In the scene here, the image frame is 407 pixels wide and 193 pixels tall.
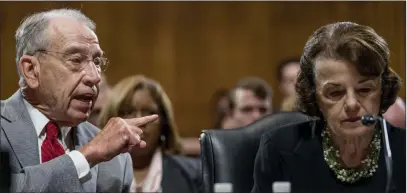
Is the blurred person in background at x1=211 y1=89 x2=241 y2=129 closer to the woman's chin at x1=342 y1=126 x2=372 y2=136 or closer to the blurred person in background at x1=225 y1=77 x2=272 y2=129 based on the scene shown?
the blurred person in background at x1=225 y1=77 x2=272 y2=129

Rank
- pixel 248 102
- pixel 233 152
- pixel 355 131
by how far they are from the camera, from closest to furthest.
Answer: pixel 355 131, pixel 233 152, pixel 248 102

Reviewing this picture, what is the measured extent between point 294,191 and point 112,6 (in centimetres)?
334

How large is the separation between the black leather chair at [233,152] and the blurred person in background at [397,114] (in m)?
0.21

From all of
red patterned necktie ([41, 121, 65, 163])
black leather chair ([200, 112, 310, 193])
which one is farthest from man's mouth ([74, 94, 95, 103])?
black leather chair ([200, 112, 310, 193])

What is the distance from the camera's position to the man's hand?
1.77m

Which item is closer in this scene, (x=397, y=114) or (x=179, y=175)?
(x=397, y=114)

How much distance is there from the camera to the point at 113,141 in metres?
1.77

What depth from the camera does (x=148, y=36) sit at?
4.96 metres

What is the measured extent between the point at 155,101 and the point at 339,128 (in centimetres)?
77

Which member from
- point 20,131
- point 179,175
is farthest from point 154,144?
point 20,131

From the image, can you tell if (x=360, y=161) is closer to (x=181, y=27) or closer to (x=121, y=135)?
(x=121, y=135)

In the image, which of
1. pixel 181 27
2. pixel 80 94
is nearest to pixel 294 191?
pixel 80 94

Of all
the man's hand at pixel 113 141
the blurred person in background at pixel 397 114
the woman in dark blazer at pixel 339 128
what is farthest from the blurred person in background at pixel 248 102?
the man's hand at pixel 113 141

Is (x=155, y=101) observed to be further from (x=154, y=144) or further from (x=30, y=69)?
(x=30, y=69)
